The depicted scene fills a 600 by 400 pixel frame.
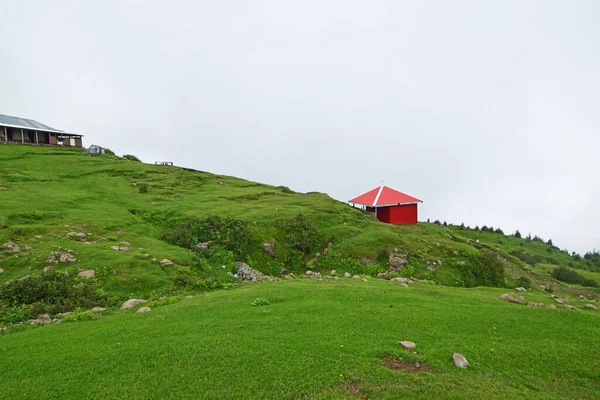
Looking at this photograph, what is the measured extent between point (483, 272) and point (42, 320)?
26442mm

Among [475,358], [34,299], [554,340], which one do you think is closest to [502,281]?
[554,340]

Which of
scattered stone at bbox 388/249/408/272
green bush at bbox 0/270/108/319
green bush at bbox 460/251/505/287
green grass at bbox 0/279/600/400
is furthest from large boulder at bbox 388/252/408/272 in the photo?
green bush at bbox 0/270/108/319

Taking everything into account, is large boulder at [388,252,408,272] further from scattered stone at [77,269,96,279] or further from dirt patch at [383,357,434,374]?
scattered stone at [77,269,96,279]

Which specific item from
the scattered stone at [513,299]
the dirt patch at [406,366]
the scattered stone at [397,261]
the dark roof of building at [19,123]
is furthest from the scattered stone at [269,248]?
the dark roof of building at [19,123]

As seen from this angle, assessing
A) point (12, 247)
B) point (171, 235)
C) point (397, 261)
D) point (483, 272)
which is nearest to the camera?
point (12, 247)

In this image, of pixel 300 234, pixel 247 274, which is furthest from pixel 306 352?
pixel 300 234

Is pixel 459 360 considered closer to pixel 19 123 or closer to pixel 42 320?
pixel 42 320

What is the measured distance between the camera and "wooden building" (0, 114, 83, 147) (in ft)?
182

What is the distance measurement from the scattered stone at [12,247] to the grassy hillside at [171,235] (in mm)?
168

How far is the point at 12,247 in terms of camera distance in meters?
17.9

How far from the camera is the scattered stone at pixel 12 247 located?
17.6 meters

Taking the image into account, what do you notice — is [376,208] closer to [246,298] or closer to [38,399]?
[246,298]

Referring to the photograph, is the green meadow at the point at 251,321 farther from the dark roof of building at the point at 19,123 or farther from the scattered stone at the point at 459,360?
the dark roof of building at the point at 19,123

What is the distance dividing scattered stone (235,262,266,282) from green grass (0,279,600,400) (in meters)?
5.52
